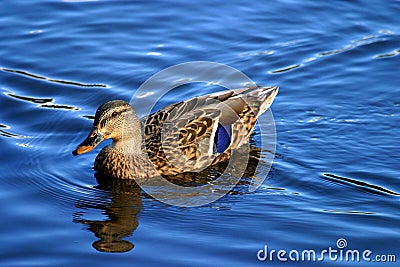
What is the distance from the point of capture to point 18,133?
10922mm

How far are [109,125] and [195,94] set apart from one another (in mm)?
2382

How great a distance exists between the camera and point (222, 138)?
10.7 metres

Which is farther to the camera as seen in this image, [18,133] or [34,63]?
[34,63]

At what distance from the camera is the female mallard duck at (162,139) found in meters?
10.0

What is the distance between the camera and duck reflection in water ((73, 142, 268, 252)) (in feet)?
28.5

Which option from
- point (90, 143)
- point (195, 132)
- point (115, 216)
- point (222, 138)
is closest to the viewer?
Answer: point (115, 216)

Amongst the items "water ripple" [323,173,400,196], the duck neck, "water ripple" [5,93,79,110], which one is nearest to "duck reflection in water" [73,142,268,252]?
the duck neck

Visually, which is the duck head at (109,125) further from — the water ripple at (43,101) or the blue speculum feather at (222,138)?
the water ripple at (43,101)

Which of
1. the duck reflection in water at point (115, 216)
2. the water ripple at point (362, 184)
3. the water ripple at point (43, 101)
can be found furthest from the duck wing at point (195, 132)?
the water ripple at point (43, 101)

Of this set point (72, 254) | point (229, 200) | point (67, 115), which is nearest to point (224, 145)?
point (229, 200)

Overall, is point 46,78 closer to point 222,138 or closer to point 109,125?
point 109,125

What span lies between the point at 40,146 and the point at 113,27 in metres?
4.00

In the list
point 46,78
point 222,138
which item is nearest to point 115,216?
point 222,138

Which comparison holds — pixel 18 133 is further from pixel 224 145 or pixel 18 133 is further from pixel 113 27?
pixel 113 27
